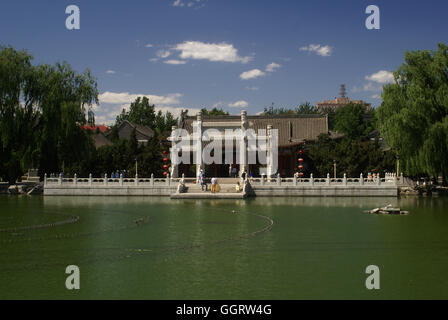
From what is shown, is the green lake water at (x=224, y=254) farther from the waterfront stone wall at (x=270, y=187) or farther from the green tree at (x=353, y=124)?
the green tree at (x=353, y=124)

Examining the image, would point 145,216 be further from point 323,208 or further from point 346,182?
point 346,182

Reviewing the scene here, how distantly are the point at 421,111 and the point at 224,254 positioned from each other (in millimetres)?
17167

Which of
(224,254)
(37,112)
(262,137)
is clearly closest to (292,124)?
(262,137)

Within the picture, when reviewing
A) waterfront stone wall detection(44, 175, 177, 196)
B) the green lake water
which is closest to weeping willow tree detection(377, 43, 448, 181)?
the green lake water

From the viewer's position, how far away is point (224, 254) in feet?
38.3

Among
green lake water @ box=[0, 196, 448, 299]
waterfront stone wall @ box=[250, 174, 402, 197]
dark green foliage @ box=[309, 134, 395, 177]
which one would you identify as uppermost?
dark green foliage @ box=[309, 134, 395, 177]

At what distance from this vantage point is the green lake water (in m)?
8.72

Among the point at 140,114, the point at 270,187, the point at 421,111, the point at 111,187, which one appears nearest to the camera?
the point at 421,111

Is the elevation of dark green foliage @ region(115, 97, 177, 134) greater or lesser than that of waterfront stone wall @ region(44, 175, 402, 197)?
greater

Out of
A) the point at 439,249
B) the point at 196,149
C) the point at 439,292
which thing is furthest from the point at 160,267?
the point at 196,149

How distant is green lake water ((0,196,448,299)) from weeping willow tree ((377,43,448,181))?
5.25m

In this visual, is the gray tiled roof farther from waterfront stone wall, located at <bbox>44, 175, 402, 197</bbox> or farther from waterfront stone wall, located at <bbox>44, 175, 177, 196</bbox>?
waterfront stone wall, located at <bbox>44, 175, 177, 196</bbox>

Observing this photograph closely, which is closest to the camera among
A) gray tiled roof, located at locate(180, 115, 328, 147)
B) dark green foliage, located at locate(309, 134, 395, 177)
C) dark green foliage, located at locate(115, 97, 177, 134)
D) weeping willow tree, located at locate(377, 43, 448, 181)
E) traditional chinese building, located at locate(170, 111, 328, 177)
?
weeping willow tree, located at locate(377, 43, 448, 181)

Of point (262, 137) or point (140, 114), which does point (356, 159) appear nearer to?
point (262, 137)
